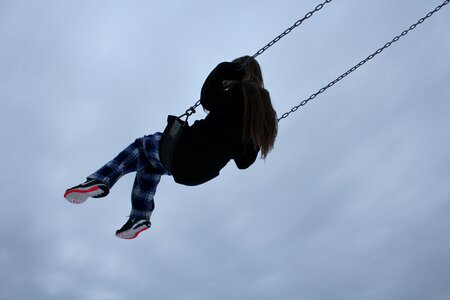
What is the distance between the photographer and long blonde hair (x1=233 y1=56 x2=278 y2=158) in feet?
11.1

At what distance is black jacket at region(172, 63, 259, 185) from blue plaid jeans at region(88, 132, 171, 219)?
36 cm

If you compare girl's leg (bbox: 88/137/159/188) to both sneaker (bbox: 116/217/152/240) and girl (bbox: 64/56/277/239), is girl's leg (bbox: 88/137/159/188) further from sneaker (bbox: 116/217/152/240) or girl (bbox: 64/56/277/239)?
sneaker (bbox: 116/217/152/240)

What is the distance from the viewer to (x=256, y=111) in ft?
11.1

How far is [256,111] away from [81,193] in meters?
1.46

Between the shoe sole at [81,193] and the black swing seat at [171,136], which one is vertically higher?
the black swing seat at [171,136]

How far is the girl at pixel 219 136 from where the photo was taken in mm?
3391

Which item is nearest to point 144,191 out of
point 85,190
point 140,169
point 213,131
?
point 140,169

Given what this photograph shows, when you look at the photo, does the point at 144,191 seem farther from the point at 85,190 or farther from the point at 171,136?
the point at 171,136

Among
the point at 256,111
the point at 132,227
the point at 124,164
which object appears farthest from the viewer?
the point at 132,227

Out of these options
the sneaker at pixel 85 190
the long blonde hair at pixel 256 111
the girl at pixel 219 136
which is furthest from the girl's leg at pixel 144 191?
the long blonde hair at pixel 256 111

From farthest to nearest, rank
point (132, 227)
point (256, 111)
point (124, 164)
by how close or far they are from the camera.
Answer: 1. point (132, 227)
2. point (124, 164)
3. point (256, 111)

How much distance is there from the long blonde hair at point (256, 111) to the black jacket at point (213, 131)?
5cm

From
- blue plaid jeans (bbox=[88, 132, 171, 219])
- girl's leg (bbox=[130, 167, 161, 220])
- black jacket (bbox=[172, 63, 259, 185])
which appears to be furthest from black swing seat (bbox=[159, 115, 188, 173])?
girl's leg (bbox=[130, 167, 161, 220])

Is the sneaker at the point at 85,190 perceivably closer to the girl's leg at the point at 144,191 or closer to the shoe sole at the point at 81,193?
the shoe sole at the point at 81,193
